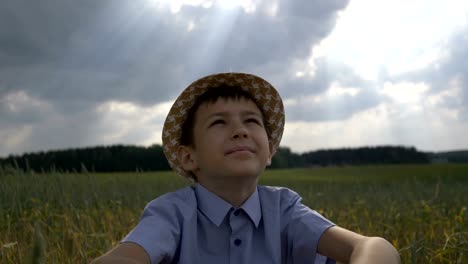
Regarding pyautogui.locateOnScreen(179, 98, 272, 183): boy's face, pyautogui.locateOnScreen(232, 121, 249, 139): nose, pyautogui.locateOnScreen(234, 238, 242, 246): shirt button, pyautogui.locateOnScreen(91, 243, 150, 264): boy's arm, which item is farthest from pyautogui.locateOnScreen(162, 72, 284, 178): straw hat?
pyautogui.locateOnScreen(91, 243, 150, 264): boy's arm

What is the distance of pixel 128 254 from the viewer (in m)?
Result: 1.80

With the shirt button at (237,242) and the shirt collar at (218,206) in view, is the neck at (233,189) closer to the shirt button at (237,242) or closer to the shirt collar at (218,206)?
the shirt collar at (218,206)

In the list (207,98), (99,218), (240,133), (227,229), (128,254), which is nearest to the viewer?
(128,254)

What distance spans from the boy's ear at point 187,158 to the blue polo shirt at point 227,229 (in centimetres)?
11

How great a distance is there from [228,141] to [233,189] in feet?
0.79

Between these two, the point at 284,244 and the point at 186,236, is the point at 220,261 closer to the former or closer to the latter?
the point at 186,236

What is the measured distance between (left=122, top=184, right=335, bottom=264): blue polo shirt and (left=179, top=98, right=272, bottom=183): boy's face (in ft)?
0.50

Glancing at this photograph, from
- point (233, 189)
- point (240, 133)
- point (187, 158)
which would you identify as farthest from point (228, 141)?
point (187, 158)

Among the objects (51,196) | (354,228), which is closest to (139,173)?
(51,196)

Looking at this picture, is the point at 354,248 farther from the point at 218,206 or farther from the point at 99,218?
the point at 99,218

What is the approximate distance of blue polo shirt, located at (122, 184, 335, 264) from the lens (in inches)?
80.0

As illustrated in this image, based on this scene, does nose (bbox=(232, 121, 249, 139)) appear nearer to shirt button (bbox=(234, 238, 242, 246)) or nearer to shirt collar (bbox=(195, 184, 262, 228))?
shirt collar (bbox=(195, 184, 262, 228))

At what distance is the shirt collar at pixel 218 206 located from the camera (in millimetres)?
2109

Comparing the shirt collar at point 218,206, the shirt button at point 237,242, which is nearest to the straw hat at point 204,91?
the shirt collar at point 218,206
